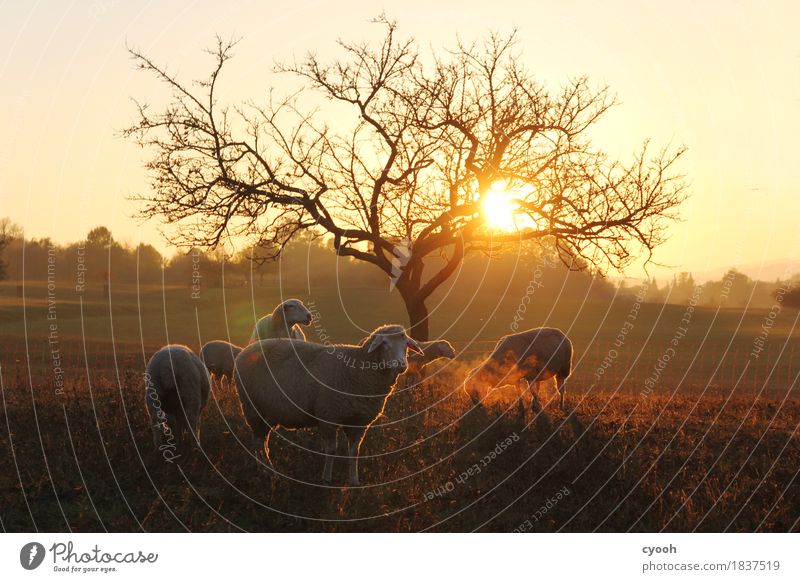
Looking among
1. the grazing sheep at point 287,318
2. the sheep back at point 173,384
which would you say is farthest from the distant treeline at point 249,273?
the sheep back at point 173,384

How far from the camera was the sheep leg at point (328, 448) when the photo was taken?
12695 mm

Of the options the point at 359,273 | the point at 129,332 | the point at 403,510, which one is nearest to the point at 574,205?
the point at 403,510

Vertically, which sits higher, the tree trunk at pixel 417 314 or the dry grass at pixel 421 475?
the tree trunk at pixel 417 314

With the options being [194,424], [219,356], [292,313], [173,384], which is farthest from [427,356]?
[173,384]

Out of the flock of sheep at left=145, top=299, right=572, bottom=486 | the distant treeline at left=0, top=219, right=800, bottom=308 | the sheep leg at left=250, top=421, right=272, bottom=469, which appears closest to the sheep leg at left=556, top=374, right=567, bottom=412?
the flock of sheep at left=145, top=299, right=572, bottom=486

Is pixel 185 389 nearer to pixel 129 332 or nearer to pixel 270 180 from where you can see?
pixel 270 180

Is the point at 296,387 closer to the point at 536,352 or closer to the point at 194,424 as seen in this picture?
the point at 194,424

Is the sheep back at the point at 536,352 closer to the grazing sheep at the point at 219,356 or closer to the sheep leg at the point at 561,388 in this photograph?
the sheep leg at the point at 561,388

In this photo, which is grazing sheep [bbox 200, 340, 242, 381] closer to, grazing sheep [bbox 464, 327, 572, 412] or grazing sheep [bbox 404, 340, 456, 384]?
grazing sheep [bbox 404, 340, 456, 384]

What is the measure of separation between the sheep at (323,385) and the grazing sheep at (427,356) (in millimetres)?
6031

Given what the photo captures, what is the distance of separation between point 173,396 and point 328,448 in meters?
3.28

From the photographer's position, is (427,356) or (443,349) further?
(427,356)

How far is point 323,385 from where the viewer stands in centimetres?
1315

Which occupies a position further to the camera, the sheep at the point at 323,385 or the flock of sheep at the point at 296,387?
the flock of sheep at the point at 296,387
